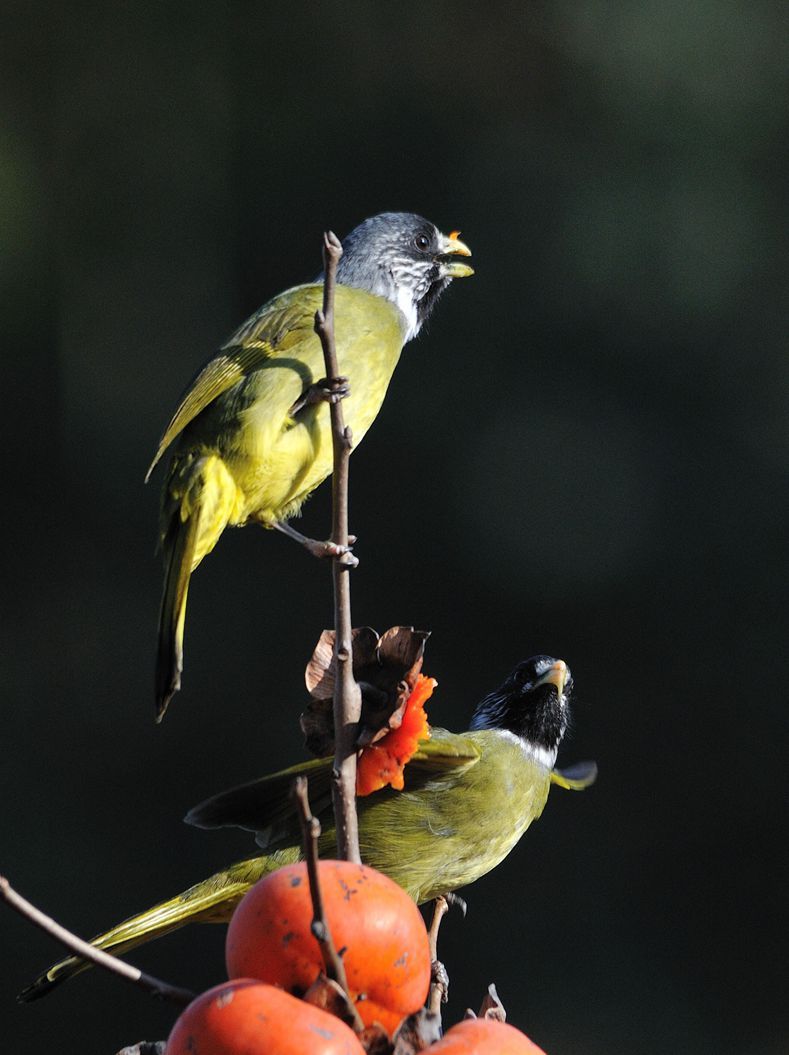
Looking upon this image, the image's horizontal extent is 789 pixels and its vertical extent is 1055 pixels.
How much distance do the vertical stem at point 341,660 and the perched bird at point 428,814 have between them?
39 centimetres

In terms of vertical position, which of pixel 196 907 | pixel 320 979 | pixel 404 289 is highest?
pixel 404 289

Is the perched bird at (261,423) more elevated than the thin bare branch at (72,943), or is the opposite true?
the perched bird at (261,423)

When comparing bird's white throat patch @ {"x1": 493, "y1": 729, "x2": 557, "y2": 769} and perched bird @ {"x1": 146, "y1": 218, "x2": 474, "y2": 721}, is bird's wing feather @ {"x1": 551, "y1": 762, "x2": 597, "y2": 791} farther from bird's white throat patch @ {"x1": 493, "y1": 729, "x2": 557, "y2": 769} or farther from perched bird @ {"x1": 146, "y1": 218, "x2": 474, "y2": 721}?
perched bird @ {"x1": 146, "y1": 218, "x2": 474, "y2": 721}

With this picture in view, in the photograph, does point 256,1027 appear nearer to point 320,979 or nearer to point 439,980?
point 320,979

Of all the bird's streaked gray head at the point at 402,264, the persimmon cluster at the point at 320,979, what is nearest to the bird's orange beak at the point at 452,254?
the bird's streaked gray head at the point at 402,264

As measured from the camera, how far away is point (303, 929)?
1.15 metres

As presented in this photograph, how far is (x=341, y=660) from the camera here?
1397mm

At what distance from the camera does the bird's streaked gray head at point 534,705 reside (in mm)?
2639

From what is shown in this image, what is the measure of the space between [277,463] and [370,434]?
4.48 meters

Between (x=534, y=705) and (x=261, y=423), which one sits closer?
(x=261, y=423)

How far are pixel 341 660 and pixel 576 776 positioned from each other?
1100mm

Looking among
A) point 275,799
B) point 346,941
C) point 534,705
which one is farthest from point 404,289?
point 346,941

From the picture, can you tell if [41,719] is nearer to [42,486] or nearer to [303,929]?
[42,486]

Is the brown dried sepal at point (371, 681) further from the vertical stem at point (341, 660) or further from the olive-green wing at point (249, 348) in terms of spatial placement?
the olive-green wing at point (249, 348)
